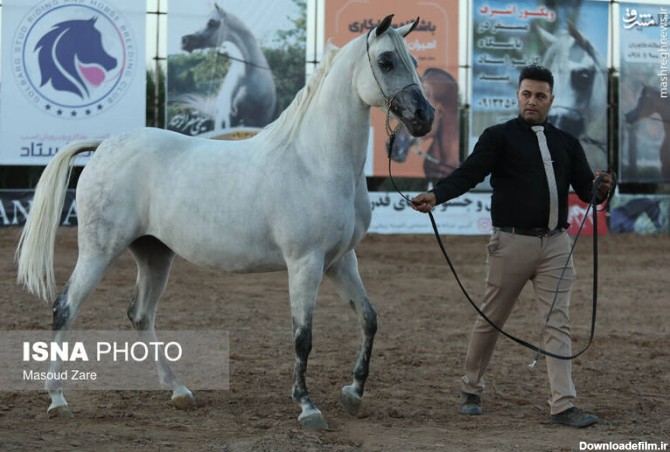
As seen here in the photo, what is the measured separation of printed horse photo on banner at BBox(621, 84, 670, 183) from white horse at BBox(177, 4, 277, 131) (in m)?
8.64

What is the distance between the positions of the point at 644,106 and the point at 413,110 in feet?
60.7

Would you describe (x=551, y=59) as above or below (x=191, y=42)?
below

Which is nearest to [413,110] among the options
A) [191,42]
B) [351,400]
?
[351,400]

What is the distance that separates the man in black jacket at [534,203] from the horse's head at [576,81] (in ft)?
54.4

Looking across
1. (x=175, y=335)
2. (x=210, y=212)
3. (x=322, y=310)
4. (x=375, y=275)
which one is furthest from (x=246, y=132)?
(x=210, y=212)

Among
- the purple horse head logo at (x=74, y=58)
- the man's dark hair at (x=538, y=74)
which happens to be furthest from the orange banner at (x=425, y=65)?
the man's dark hair at (x=538, y=74)

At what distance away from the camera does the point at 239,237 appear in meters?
5.34

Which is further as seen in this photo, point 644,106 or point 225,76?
point 644,106

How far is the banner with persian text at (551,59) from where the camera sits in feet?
69.3

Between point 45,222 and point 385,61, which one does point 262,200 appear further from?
point 45,222

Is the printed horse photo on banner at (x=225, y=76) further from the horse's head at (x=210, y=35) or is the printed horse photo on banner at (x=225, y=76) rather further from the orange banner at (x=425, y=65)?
the orange banner at (x=425, y=65)

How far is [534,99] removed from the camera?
207 inches

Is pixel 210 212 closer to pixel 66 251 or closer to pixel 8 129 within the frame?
pixel 66 251

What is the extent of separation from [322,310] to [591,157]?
1306cm
